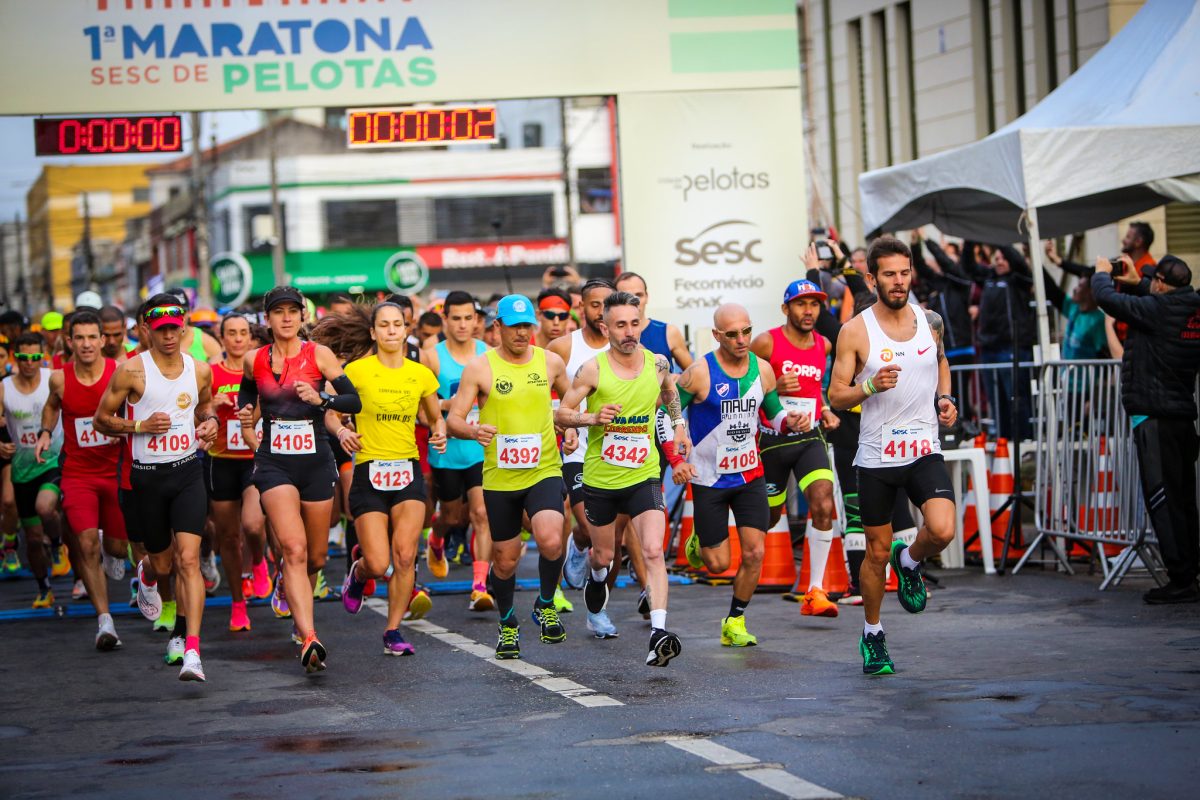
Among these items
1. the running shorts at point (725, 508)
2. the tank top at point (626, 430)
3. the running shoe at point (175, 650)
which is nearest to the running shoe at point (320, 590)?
the running shoe at point (175, 650)

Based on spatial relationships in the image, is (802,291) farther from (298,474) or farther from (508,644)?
(298,474)

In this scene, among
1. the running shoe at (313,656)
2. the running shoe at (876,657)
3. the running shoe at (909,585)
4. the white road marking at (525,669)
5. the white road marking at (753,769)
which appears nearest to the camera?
the white road marking at (753,769)

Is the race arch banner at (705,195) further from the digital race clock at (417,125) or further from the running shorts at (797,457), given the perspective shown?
the running shorts at (797,457)

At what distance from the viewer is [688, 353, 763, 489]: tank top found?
33.8 feet

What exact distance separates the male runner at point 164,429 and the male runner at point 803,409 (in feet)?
11.7

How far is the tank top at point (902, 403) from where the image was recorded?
902 centimetres

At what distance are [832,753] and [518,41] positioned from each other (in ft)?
38.8

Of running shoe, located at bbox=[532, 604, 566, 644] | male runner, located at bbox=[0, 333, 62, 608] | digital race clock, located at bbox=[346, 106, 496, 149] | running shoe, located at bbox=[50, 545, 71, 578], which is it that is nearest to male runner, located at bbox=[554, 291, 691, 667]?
running shoe, located at bbox=[532, 604, 566, 644]

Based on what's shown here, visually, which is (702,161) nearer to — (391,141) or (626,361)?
(391,141)

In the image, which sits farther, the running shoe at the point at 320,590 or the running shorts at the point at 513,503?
the running shoe at the point at 320,590

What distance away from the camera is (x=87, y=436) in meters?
11.6

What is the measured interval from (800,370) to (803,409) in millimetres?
316

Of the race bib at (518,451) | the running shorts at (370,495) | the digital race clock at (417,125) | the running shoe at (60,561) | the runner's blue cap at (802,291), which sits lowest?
the running shoe at (60,561)

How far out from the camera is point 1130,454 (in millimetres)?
12414
